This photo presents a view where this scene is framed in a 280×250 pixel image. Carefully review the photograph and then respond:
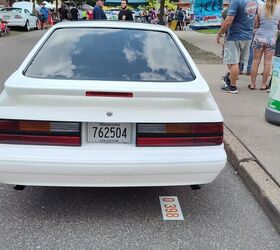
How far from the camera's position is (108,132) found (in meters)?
3.31

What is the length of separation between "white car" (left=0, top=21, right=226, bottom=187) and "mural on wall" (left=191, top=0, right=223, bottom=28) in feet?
97.8

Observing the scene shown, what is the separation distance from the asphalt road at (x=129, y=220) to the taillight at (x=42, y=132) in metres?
0.72

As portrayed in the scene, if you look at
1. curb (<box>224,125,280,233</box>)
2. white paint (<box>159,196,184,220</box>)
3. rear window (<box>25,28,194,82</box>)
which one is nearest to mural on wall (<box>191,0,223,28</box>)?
curb (<box>224,125,280,233</box>)

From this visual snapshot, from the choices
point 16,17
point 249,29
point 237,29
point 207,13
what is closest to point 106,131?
point 237,29

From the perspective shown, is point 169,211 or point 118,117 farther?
point 169,211

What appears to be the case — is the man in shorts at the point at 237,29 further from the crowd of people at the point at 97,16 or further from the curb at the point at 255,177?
the crowd of people at the point at 97,16

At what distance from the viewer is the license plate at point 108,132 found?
3.29 m

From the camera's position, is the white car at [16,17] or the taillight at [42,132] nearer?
the taillight at [42,132]

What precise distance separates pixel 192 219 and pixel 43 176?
4.35 ft

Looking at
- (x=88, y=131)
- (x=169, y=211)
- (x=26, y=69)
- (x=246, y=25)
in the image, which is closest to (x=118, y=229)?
(x=169, y=211)

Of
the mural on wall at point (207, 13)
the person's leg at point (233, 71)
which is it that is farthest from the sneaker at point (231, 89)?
the mural on wall at point (207, 13)

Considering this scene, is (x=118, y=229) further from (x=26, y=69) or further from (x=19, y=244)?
(x=26, y=69)

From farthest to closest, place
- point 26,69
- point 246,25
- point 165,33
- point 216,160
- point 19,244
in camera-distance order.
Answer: point 246,25 < point 165,33 < point 26,69 < point 216,160 < point 19,244

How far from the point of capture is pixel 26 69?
3.62 m
